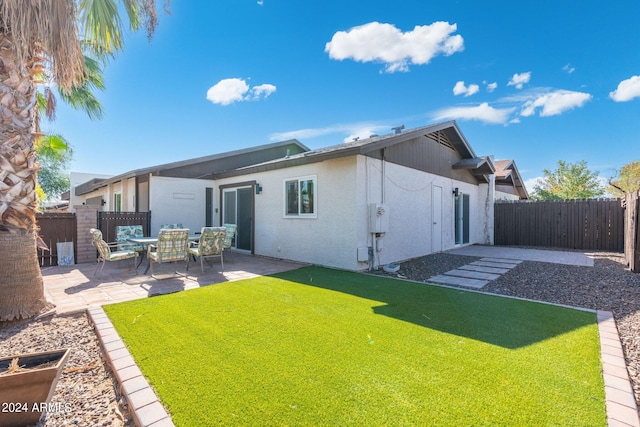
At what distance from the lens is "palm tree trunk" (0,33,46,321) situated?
402cm

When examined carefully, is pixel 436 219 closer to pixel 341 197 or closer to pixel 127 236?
pixel 341 197

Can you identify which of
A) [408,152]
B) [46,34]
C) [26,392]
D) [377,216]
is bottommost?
[26,392]

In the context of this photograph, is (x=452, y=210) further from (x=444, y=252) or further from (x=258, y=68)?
(x=258, y=68)

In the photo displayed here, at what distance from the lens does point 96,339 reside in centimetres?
374

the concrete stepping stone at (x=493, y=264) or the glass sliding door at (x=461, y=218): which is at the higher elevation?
the glass sliding door at (x=461, y=218)

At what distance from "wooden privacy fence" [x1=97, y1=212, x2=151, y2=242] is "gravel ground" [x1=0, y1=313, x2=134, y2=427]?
23.1 ft

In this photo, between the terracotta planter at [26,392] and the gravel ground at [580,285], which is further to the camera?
the gravel ground at [580,285]

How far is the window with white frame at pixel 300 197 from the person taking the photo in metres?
8.82

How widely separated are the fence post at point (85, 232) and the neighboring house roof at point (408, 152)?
456 cm

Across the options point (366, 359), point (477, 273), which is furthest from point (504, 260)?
point (366, 359)

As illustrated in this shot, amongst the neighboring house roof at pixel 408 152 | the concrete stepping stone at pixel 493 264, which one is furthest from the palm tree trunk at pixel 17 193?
the concrete stepping stone at pixel 493 264

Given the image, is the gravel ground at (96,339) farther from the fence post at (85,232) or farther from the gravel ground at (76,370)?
the fence post at (85,232)

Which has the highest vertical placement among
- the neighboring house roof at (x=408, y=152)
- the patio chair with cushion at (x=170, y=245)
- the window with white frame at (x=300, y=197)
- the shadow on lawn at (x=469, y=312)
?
the neighboring house roof at (x=408, y=152)

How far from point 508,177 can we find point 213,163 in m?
17.2
